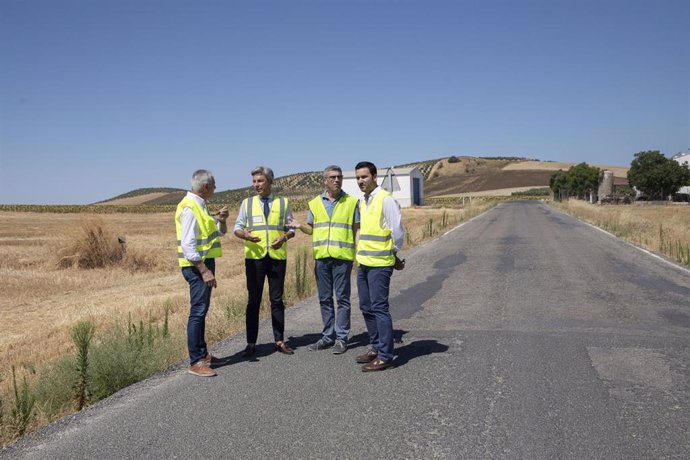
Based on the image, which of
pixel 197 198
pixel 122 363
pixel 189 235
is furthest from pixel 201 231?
pixel 122 363

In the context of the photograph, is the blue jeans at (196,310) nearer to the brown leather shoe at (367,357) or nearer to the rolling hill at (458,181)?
the brown leather shoe at (367,357)

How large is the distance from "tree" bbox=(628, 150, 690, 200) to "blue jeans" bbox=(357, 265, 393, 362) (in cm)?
8285

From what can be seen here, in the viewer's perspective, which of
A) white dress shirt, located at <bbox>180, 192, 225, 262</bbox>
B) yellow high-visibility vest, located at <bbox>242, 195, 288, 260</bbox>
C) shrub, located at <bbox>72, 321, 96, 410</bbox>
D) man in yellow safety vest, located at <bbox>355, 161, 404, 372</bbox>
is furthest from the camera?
yellow high-visibility vest, located at <bbox>242, 195, 288, 260</bbox>

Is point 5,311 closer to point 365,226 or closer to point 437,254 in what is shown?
point 365,226

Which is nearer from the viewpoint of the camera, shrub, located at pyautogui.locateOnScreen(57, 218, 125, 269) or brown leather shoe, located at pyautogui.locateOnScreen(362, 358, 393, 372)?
brown leather shoe, located at pyautogui.locateOnScreen(362, 358, 393, 372)

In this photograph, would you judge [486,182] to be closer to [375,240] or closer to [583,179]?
[583,179]

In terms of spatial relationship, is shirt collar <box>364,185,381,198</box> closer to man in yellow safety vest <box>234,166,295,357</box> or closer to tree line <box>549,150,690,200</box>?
man in yellow safety vest <box>234,166,295,357</box>

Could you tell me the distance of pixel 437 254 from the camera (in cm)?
1798

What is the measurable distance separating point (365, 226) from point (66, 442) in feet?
10.2

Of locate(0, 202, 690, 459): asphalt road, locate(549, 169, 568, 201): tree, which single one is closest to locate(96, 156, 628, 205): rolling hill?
locate(549, 169, 568, 201): tree

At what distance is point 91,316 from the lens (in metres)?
9.77

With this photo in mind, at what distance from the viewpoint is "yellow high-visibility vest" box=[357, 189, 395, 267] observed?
234 inches

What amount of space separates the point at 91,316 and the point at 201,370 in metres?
4.83

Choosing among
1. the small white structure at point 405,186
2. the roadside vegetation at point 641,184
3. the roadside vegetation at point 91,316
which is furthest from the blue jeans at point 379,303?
the small white structure at point 405,186
